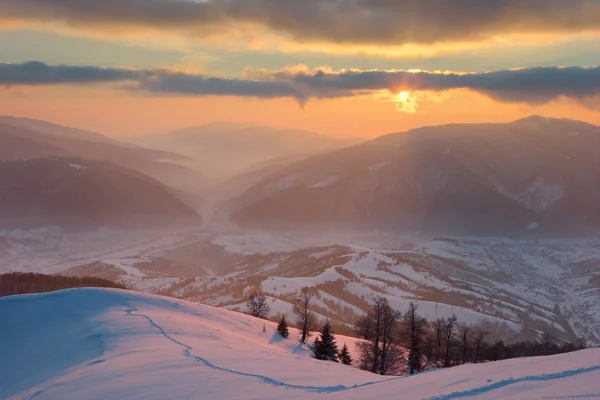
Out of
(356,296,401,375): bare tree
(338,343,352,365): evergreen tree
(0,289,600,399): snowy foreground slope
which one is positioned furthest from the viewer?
(356,296,401,375): bare tree

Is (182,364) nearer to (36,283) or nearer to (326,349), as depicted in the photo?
(326,349)

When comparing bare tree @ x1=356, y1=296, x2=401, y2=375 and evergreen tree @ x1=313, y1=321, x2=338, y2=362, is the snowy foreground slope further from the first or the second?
bare tree @ x1=356, y1=296, x2=401, y2=375

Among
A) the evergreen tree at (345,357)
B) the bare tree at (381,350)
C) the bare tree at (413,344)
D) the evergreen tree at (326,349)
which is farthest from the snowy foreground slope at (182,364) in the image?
the bare tree at (413,344)

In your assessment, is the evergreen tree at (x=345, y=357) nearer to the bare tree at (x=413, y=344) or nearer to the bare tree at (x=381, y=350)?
the bare tree at (x=381, y=350)

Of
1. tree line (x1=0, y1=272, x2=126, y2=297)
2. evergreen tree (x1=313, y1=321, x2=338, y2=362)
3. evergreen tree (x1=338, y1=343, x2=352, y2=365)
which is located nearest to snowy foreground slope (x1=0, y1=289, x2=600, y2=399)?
evergreen tree (x1=313, y1=321, x2=338, y2=362)

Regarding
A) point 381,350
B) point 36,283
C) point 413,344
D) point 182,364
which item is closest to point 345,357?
point 381,350

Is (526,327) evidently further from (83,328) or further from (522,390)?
(522,390)
